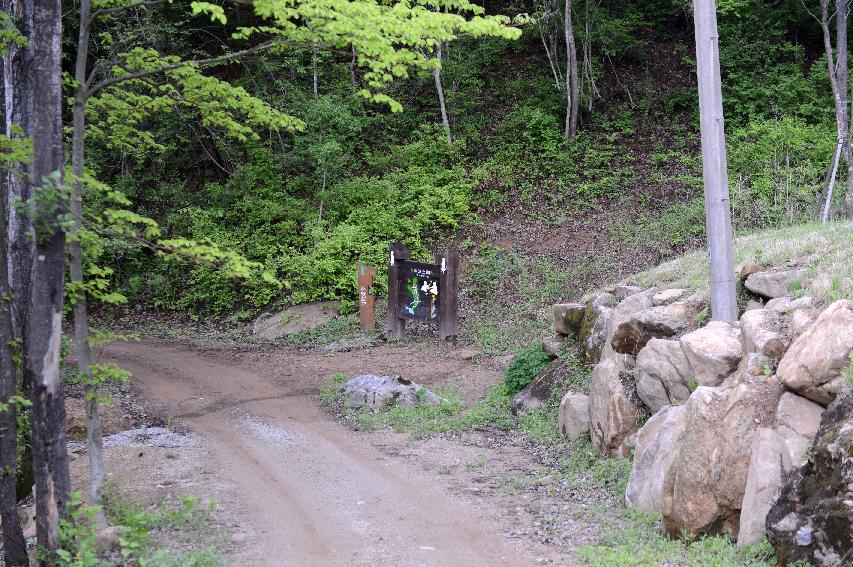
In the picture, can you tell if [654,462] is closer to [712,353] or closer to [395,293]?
[712,353]

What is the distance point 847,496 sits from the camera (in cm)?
527

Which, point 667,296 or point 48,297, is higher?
point 48,297

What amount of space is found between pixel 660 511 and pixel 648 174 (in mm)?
16906

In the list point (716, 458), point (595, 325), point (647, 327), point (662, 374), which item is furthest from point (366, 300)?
point (716, 458)

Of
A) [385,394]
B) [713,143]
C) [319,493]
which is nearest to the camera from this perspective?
[319,493]

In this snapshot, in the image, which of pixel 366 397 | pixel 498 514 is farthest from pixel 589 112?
pixel 498 514

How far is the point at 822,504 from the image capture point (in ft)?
17.7

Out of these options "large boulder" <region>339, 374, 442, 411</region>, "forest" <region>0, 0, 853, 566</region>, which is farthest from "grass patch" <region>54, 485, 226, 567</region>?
"forest" <region>0, 0, 853, 566</region>

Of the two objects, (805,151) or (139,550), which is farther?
(805,151)

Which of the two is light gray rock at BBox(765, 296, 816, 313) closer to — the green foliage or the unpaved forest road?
the unpaved forest road

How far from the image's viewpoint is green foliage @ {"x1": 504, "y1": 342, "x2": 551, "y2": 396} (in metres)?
12.0

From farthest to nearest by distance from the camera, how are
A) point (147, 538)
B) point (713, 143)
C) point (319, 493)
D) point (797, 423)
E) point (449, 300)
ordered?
point (449, 300) → point (713, 143) → point (319, 493) → point (147, 538) → point (797, 423)

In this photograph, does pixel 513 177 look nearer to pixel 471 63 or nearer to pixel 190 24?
pixel 471 63

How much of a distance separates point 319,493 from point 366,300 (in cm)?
991
